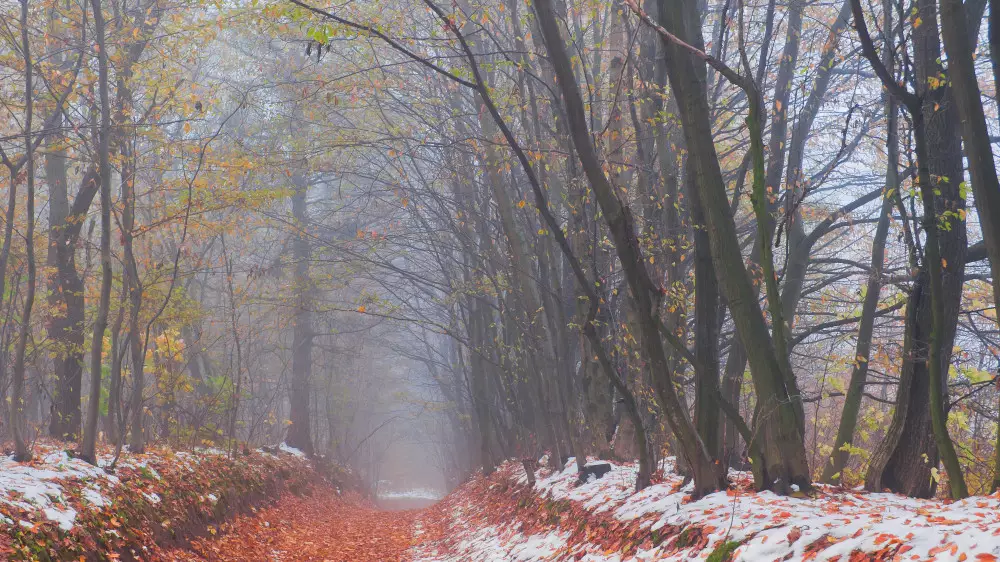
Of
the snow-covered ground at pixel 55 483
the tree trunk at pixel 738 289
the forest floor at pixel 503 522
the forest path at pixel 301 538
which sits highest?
the tree trunk at pixel 738 289

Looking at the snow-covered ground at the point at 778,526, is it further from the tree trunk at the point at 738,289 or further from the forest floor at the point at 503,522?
the tree trunk at the point at 738,289

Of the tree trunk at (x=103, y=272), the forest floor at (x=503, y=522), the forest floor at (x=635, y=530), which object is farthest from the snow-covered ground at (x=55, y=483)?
the forest floor at (x=635, y=530)

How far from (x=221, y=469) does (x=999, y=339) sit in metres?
11.1

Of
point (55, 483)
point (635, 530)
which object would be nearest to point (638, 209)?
point (635, 530)

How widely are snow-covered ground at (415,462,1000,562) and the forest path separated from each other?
7.93 feet

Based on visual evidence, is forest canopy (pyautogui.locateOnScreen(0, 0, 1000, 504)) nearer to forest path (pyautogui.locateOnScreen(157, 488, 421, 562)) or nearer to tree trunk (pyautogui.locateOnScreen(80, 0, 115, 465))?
tree trunk (pyautogui.locateOnScreen(80, 0, 115, 465))

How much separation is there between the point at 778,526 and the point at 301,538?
8165 mm

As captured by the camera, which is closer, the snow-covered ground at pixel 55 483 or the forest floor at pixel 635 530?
the forest floor at pixel 635 530

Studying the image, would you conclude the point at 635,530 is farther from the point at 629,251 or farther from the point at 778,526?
the point at 629,251

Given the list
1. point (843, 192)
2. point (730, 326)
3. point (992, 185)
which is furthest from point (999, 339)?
point (992, 185)

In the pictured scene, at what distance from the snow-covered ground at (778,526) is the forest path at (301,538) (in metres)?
2.42

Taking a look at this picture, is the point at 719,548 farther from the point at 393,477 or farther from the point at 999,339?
the point at 393,477

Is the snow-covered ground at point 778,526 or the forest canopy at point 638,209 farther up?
the forest canopy at point 638,209

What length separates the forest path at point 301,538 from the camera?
26.1 feet
